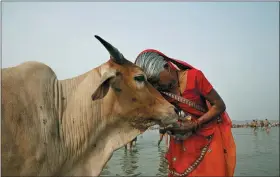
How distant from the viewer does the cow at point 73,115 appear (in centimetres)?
242

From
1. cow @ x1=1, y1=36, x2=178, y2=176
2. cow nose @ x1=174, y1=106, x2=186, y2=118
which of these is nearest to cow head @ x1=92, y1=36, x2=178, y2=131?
cow @ x1=1, y1=36, x2=178, y2=176

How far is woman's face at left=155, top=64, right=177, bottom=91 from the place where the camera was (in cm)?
316

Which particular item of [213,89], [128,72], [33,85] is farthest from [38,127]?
[213,89]

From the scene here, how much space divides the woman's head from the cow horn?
33 centimetres

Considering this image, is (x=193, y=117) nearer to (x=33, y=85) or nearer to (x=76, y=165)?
(x=76, y=165)

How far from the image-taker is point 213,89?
3.14 metres

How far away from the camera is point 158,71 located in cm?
319

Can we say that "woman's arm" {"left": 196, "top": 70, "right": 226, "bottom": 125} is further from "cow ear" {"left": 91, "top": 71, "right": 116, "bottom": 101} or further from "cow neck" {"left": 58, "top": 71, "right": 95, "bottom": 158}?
"cow neck" {"left": 58, "top": 71, "right": 95, "bottom": 158}

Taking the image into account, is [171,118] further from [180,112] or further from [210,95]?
[210,95]

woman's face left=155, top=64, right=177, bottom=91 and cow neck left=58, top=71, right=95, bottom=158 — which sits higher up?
woman's face left=155, top=64, right=177, bottom=91

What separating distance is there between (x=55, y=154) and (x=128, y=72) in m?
1.11

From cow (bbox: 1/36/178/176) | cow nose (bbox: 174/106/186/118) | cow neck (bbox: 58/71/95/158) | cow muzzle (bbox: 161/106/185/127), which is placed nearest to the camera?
cow (bbox: 1/36/178/176)

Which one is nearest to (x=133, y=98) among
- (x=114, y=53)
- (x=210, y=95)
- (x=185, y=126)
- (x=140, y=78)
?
(x=140, y=78)

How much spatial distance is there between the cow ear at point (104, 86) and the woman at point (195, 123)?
19.6 inches
